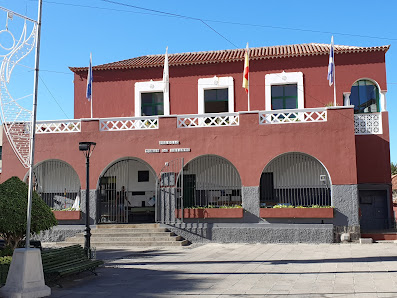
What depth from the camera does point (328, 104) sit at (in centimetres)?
1923

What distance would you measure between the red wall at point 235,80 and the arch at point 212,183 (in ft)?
10.7

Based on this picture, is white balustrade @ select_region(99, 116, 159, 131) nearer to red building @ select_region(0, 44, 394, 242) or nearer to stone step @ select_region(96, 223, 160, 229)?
red building @ select_region(0, 44, 394, 242)

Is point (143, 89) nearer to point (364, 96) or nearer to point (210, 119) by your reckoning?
point (210, 119)

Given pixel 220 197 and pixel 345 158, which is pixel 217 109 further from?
pixel 345 158

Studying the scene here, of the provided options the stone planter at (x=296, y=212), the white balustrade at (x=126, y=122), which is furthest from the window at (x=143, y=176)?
the stone planter at (x=296, y=212)

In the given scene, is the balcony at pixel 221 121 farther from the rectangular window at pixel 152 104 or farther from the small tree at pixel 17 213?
the small tree at pixel 17 213

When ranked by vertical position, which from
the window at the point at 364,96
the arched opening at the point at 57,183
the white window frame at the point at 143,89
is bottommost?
the arched opening at the point at 57,183

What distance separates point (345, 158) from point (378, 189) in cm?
304

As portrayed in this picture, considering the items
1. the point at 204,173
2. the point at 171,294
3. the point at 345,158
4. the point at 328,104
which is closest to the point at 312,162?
the point at 345,158

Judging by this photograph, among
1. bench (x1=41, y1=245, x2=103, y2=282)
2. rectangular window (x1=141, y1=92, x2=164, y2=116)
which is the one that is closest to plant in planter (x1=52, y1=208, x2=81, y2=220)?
rectangular window (x1=141, y1=92, x2=164, y2=116)

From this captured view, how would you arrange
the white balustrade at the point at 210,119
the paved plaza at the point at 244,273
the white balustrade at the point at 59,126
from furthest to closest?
the white balustrade at the point at 59,126
the white balustrade at the point at 210,119
the paved plaza at the point at 244,273

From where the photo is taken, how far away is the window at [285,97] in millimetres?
20188

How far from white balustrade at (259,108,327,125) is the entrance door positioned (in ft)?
13.3

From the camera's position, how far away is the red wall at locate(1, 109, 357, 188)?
1684cm
